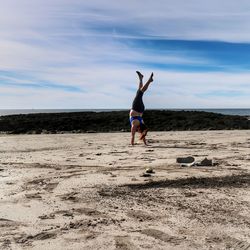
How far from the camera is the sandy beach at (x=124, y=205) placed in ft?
12.9

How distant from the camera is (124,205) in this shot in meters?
5.07

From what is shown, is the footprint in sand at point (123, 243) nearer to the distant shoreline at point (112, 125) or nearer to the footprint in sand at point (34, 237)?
the footprint in sand at point (34, 237)

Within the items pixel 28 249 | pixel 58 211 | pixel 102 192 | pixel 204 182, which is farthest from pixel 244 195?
pixel 28 249

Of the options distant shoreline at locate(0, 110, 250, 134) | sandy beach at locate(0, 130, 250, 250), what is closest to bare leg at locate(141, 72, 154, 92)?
sandy beach at locate(0, 130, 250, 250)

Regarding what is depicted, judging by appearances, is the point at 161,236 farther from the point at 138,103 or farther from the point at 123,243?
the point at 138,103

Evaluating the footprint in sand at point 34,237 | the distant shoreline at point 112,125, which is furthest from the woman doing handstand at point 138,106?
the footprint in sand at point 34,237

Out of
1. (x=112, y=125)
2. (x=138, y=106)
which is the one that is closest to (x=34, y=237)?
(x=138, y=106)

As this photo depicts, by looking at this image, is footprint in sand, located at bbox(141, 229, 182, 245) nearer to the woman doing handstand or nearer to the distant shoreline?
the woman doing handstand

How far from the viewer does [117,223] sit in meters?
4.39

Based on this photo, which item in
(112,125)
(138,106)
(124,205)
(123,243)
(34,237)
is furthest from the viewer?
(112,125)

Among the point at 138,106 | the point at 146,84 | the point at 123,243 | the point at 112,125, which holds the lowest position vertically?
the point at 123,243

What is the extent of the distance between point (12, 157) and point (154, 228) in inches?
248

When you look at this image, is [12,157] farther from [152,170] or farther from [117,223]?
[117,223]

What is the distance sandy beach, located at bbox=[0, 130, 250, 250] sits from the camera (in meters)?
3.93
